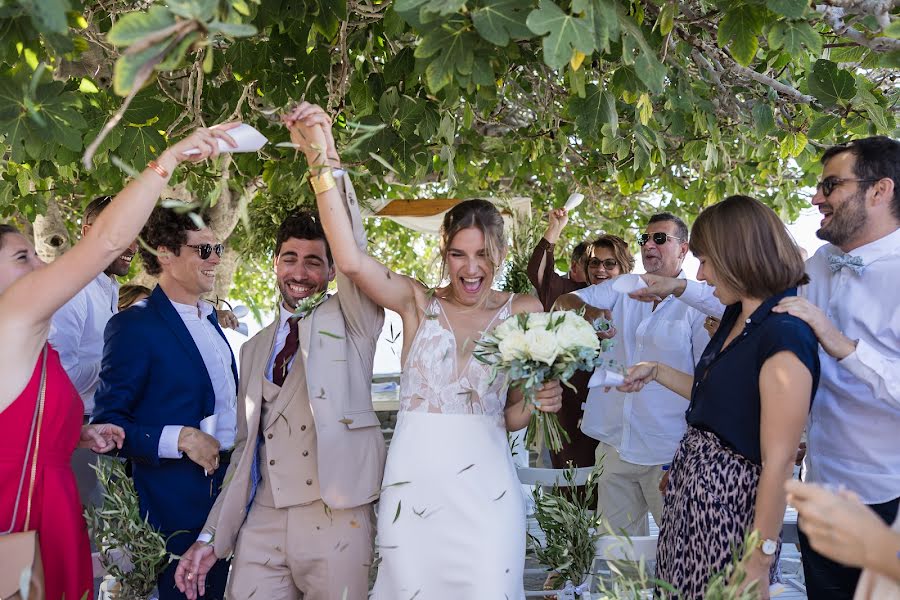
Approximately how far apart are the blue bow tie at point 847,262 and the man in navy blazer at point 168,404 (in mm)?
2320

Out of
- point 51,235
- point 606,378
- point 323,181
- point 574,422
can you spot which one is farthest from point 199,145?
point 51,235

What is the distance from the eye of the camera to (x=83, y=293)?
434 cm

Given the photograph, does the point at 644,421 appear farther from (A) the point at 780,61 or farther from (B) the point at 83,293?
(B) the point at 83,293

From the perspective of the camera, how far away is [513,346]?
2.64 metres

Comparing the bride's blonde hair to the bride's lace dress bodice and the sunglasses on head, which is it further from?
the sunglasses on head

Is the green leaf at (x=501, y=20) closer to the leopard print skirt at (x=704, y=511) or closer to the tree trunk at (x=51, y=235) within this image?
the leopard print skirt at (x=704, y=511)

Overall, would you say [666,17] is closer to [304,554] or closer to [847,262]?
[847,262]

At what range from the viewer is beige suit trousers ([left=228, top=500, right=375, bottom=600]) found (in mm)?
2852

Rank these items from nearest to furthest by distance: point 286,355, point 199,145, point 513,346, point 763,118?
point 199,145, point 513,346, point 286,355, point 763,118

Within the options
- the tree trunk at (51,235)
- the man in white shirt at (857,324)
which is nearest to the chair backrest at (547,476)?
the man in white shirt at (857,324)

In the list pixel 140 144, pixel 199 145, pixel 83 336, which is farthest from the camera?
pixel 83 336

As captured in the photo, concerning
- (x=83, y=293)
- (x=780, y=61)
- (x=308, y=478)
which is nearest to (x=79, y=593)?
(x=308, y=478)

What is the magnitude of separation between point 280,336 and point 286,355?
114 millimetres

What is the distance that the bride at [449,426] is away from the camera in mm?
2852
